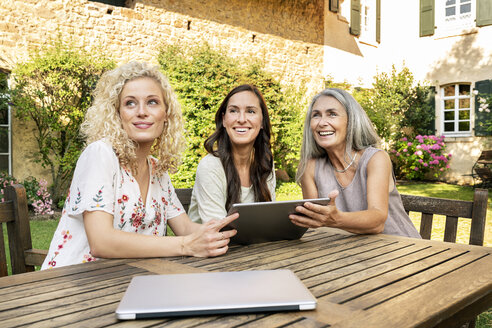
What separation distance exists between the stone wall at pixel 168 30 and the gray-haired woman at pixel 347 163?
6.14 meters

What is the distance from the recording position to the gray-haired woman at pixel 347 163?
8.23 ft

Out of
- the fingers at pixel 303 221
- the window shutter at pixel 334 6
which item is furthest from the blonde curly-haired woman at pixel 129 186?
the window shutter at pixel 334 6

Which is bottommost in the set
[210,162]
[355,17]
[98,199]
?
[98,199]

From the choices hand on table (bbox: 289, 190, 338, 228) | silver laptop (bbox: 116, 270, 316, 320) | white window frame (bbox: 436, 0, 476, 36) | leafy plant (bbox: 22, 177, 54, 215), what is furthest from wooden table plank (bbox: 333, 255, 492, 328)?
white window frame (bbox: 436, 0, 476, 36)

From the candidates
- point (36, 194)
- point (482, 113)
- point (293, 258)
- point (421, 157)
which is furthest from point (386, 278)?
point (482, 113)

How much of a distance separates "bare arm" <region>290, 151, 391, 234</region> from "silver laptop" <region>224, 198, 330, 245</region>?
0.05 meters

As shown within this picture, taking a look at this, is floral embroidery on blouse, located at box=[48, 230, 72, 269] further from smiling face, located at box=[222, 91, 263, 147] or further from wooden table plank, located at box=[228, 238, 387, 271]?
smiling face, located at box=[222, 91, 263, 147]

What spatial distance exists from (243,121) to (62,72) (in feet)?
18.4

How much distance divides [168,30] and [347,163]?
778 centimetres

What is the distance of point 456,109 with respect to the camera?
12.8 meters

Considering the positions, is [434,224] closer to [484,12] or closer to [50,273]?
[50,273]

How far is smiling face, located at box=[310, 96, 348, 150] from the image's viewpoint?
8.86 ft

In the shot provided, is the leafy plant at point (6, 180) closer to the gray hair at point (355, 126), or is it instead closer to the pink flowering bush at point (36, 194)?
the pink flowering bush at point (36, 194)

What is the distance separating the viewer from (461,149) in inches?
489
